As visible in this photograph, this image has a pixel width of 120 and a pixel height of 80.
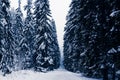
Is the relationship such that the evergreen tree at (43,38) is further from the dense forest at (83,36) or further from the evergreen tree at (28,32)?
the evergreen tree at (28,32)

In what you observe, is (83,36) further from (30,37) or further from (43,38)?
(30,37)

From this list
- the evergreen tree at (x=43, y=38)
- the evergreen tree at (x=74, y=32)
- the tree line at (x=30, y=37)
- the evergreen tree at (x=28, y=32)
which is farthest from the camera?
the evergreen tree at (x=28, y=32)

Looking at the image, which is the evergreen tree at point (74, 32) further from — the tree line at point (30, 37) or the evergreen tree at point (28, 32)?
the evergreen tree at point (28, 32)

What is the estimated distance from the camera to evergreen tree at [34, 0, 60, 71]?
40.5 metres

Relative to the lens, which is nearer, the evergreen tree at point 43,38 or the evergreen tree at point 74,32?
the evergreen tree at point 74,32

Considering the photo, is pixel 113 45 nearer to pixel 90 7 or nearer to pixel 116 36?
pixel 116 36

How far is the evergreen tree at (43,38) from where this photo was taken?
40500 mm

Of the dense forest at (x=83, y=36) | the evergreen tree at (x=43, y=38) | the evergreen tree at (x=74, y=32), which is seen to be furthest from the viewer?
the evergreen tree at (x=43, y=38)

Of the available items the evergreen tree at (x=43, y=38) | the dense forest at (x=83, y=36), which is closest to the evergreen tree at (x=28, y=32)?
the dense forest at (x=83, y=36)

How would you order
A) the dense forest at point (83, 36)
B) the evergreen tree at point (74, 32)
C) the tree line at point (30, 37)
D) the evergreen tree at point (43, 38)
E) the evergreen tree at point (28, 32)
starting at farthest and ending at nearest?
the evergreen tree at point (28, 32)
the evergreen tree at point (43, 38)
the tree line at point (30, 37)
the evergreen tree at point (74, 32)
the dense forest at point (83, 36)

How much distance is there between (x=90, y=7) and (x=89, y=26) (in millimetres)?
1986

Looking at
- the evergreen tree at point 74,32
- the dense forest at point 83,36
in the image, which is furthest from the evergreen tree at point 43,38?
the evergreen tree at point 74,32

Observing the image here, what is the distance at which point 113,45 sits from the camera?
1616cm

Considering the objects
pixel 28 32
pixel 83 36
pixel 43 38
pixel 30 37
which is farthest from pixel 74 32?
pixel 30 37
